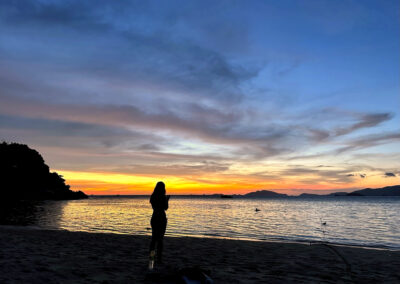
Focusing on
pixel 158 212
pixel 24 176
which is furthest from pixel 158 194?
pixel 24 176

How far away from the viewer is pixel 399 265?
38.8ft

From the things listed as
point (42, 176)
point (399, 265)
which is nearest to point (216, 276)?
point (399, 265)

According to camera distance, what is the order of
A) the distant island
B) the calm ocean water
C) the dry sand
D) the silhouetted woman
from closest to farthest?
the dry sand
the silhouetted woman
the calm ocean water
the distant island

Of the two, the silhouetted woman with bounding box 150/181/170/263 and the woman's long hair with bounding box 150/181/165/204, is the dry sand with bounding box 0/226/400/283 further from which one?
the woman's long hair with bounding box 150/181/165/204

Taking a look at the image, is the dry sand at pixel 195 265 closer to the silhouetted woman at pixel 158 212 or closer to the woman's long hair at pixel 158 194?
the silhouetted woman at pixel 158 212

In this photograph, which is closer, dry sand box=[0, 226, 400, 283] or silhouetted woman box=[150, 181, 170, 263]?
dry sand box=[0, 226, 400, 283]

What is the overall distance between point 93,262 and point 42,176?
479 feet

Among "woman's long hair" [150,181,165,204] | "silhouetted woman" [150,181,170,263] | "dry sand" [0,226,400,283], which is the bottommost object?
"dry sand" [0,226,400,283]

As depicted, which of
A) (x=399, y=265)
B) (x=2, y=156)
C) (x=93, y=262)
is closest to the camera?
(x=93, y=262)

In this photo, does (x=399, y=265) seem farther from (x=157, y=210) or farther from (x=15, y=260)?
(x=15, y=260)

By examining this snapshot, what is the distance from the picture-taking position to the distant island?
114m

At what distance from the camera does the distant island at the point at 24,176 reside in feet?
374

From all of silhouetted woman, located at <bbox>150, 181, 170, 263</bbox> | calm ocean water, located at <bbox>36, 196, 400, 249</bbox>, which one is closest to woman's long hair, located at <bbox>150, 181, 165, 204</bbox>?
silhouetted woman, located at <bbox>150, 181, 170, 263</bbox>

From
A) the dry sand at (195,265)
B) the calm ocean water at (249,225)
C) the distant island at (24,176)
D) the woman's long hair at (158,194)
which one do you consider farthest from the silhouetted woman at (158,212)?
the distant island at (24,176)
